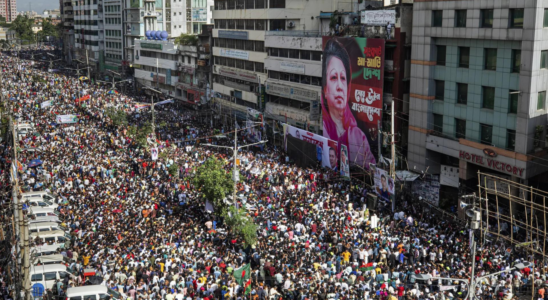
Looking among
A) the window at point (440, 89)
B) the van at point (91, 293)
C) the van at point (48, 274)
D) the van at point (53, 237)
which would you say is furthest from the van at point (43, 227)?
the window at point (440, 89)

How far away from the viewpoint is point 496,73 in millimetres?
37188

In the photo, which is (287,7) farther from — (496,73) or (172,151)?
(496,73)

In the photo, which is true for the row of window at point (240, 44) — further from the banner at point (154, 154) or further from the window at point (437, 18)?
the window at point (437, 18)

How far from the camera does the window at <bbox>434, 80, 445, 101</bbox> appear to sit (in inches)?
1635

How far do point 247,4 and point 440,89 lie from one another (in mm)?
32769

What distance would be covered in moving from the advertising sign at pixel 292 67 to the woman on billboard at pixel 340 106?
221 inches

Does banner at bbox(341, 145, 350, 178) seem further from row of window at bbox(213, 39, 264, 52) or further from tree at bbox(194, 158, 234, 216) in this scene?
row of window at bbox(213, 39, 264, 52)

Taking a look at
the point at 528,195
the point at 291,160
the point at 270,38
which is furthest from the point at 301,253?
the point at 270,38

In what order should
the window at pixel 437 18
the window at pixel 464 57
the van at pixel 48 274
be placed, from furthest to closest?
the window at pixel 437 18 < the window at pixel 464 57 < the van at pixel 48 274

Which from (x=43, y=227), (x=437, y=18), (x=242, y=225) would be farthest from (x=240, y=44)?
(x=242, y=225)

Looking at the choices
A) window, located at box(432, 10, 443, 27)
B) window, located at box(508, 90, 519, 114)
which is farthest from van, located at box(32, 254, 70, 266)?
window, located at box(432, 10, 443, 27)

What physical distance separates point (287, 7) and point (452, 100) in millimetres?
26563

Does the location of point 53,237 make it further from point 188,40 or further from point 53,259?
point 188,40

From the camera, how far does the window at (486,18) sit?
37.2 meters
